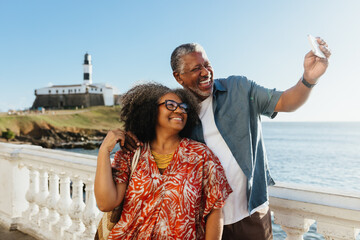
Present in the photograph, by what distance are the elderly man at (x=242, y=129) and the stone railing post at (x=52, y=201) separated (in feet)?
6.56

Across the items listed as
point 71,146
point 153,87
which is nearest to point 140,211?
point 153,87

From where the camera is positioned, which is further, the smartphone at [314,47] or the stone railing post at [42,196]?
the stone railing post at [42,196]

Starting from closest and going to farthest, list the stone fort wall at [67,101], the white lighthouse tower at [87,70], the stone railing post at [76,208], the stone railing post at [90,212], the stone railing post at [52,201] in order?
1. the stone railing post at [90,212]
2. the stone railing post at [76,208]
3. the stone railing post at [52,201]
4. the stone fort wall at [67,101]
5. the white lighthouse tower at [87,70]

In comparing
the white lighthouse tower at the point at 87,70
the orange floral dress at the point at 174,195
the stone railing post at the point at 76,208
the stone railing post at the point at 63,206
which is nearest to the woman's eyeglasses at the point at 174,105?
the orange floral dress at the point at 174,195

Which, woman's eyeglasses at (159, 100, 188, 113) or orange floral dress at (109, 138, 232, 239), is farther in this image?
woman's eyeglasses at (159, 100, 188, 113)

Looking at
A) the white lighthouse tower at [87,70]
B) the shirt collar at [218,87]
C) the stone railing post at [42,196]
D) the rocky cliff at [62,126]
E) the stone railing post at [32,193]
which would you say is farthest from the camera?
the white lighthouse tower at [87,70]

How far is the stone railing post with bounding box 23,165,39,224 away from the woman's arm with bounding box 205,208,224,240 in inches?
101

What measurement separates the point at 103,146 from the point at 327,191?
130 cm

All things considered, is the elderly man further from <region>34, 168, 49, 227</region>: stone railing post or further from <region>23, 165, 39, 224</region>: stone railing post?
<region>23, 165, 39, 224</region>: stone railing post

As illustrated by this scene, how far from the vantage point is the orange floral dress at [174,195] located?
1681 mm

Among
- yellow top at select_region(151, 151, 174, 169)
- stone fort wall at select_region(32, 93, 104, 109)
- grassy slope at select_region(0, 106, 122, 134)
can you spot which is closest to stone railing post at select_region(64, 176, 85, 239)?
yellow top at select_region(151, 151, 174, 169)

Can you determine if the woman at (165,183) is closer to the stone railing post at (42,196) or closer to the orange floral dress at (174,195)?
the orange floral dress at (174,195)

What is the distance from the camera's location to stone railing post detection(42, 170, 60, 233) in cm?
332

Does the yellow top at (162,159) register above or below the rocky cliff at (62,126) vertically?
above
